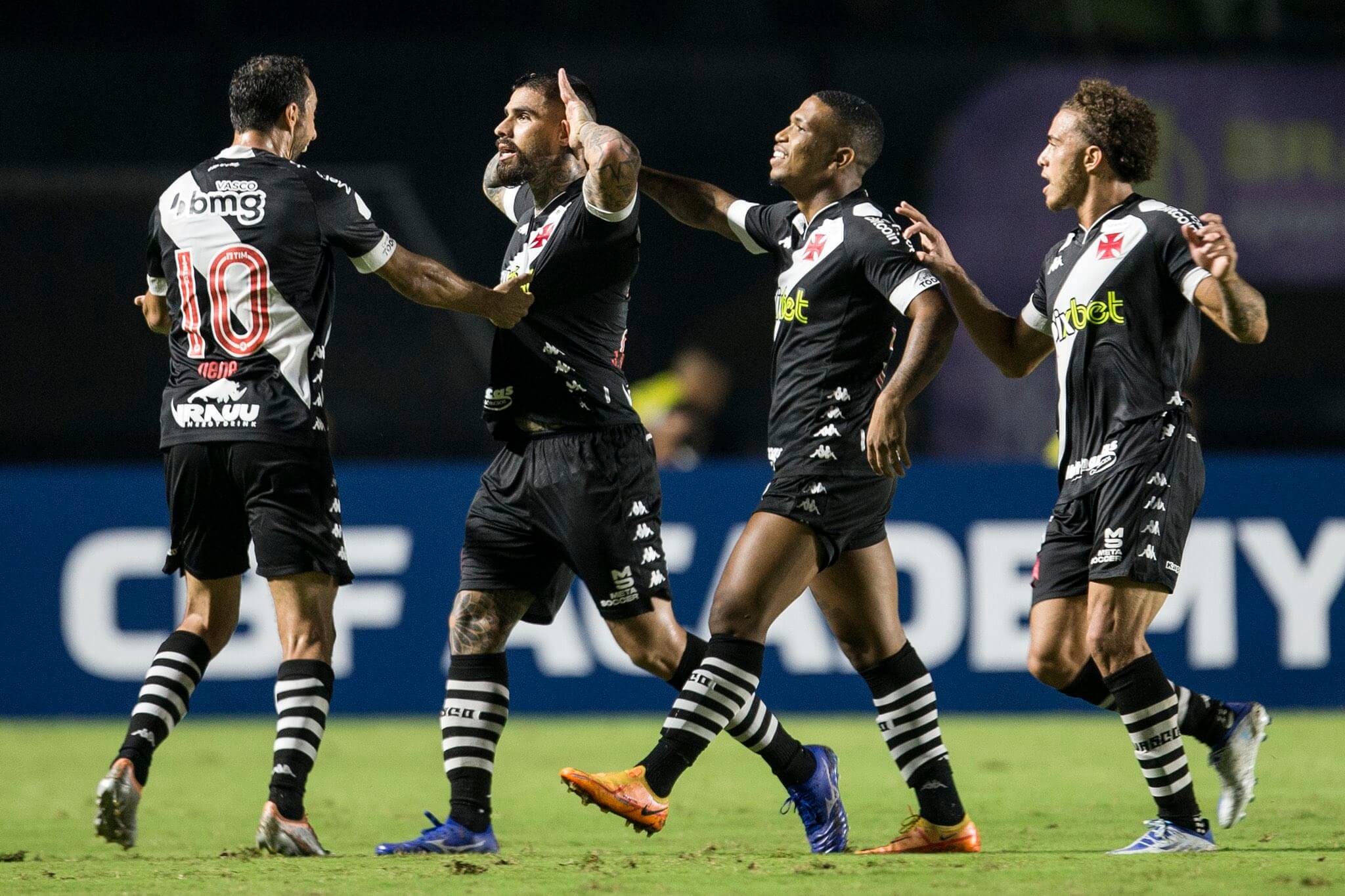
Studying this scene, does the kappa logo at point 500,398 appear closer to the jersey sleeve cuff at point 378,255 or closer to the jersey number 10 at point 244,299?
the jersey sleeve cuff at point 378,255

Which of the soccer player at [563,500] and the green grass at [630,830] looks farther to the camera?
the soccer player at [563,500]

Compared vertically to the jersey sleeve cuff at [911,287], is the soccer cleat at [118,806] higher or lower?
lower

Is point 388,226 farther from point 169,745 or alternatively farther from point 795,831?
point 795,831

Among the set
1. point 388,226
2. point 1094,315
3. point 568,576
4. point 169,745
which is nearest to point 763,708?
point 568,576

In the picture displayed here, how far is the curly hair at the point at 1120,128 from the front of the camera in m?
5.44

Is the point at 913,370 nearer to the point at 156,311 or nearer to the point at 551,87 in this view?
the point at 551,87

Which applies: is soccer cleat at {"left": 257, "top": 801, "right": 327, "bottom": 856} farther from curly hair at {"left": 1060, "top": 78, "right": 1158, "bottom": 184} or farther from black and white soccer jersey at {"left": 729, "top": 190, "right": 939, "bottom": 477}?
curly hair at {"left": 1060, "top": 78, "right": 1158, "bottom": 184}

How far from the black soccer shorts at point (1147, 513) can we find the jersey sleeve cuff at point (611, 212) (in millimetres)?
1650

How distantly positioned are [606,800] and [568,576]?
959mm

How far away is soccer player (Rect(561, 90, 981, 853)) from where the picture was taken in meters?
5.23

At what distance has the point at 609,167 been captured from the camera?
5.26 m

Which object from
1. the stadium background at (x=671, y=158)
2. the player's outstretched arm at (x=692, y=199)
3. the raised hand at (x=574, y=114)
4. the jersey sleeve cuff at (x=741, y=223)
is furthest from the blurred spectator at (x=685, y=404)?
the raised hand at (x=574, y=114)

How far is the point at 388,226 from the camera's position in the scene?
1306 centimetres

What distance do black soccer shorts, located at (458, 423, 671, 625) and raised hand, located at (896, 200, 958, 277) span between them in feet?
3.51
